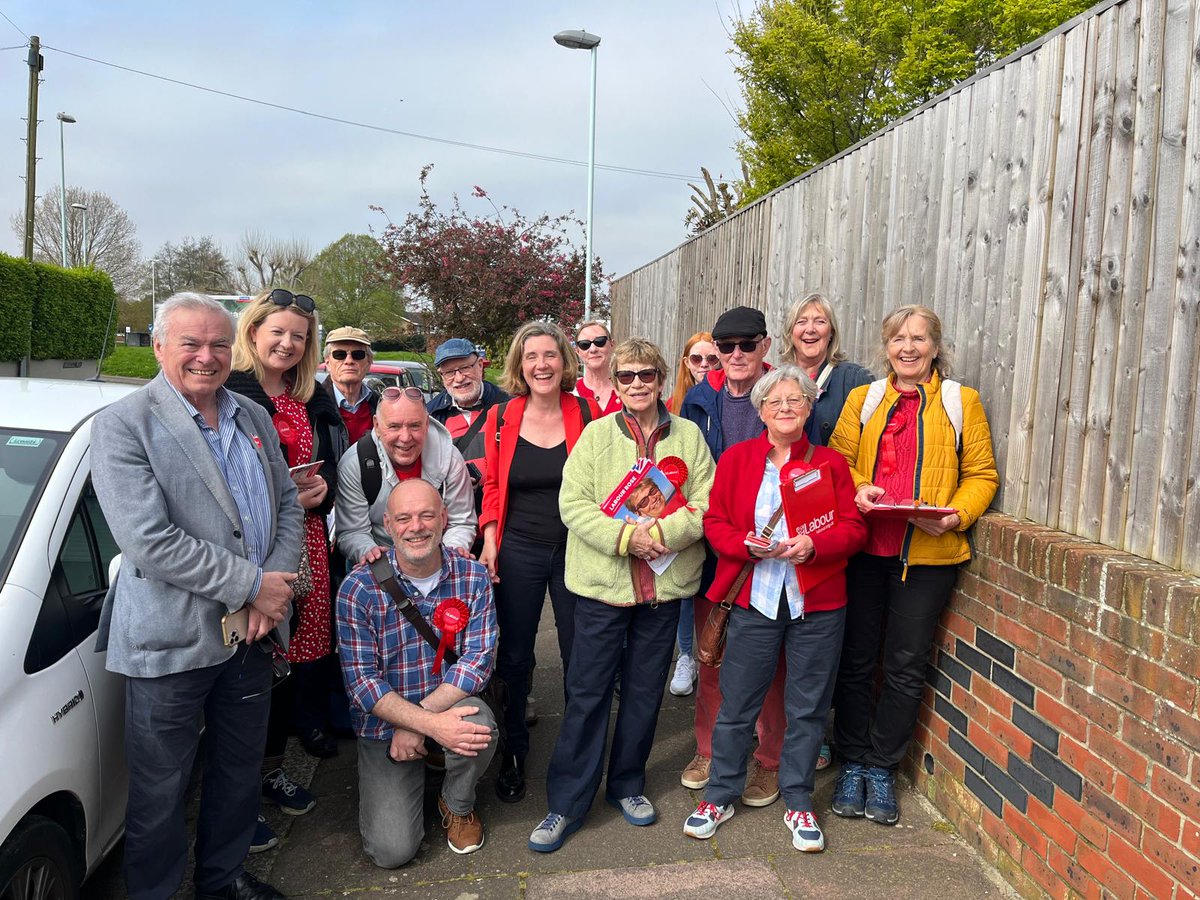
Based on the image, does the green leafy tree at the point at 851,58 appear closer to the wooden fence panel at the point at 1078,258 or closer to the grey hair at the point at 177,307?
the wooden fence panel at the point at 1078,258

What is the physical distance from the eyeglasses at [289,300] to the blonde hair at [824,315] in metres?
2.03

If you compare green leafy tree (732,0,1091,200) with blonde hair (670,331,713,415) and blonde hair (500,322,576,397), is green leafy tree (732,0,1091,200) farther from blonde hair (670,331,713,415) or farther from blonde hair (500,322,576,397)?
blonde hair (500,322,576,397)

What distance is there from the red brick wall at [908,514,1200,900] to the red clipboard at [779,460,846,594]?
1.97 ft

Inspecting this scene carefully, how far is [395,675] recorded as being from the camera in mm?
3322

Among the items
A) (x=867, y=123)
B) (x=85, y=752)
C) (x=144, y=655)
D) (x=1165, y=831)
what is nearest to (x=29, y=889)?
(x=85, y=752)

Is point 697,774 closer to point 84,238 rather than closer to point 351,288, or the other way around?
Answer: point 351,288

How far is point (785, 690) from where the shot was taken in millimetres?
3502

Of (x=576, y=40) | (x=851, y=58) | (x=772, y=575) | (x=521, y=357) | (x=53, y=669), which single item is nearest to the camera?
(x=53, y=669)

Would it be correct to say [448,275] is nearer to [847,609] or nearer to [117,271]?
[847,609]

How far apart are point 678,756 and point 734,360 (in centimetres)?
188

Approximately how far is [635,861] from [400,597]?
4.33 ft

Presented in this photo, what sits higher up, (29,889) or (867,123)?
(867,123)

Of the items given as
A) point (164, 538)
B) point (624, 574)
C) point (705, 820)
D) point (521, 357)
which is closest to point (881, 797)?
point (705, 820)

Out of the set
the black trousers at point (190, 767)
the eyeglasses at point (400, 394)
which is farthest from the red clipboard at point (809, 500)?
the black trousers at point (190, 767)
